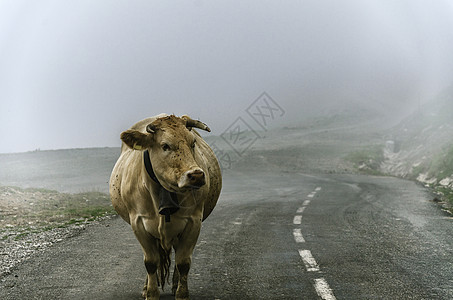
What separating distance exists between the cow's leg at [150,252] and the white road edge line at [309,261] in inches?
96.9

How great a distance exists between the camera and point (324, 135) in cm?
7106

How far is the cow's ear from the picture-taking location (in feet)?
16.8

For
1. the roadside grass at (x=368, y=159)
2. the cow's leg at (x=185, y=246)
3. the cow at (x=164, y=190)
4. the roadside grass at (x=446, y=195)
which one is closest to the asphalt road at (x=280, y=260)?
the cow's leg at (x=185, y=246)

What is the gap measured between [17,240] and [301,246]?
17.2 ft

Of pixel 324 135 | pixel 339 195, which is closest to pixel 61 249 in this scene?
pixel 339 195

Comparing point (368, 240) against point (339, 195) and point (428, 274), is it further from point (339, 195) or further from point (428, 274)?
point (339, 195)

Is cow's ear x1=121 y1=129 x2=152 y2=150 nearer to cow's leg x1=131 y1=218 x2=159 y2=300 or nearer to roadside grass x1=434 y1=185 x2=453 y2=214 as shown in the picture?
cow's leg x1=131 y1=218 x2=159 y2=300

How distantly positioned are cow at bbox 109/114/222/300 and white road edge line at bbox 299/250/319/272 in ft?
7.56

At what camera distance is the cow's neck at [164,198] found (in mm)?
5211

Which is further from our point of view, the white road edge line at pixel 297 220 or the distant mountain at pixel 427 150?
the distant mountain at pixel 427 150

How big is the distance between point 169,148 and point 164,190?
1.53 ft

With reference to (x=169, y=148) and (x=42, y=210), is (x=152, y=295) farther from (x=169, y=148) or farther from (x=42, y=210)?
(x=42, y=210)

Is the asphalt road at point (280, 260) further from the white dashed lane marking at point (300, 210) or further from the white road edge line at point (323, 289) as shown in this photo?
the white dashed lane marking at point (300, 210)

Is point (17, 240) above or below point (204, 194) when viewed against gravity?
below
